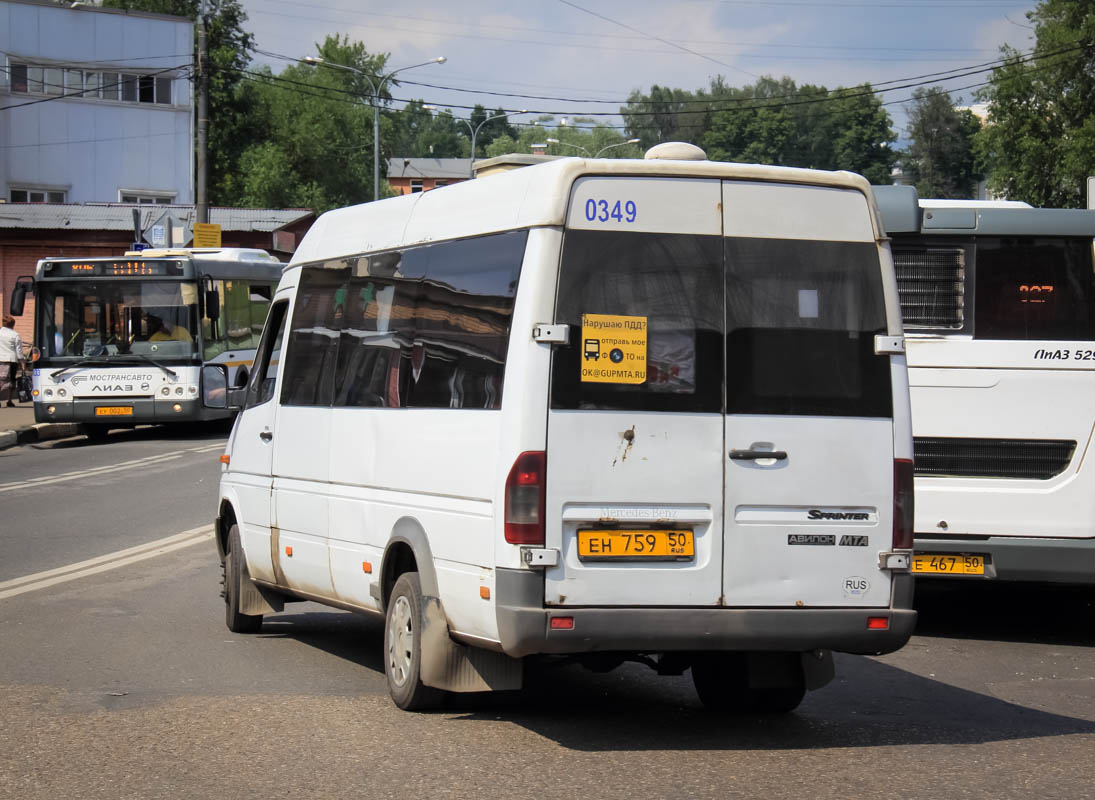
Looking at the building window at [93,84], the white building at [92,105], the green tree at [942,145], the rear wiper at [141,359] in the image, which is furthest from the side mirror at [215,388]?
the green tree at [942,145]

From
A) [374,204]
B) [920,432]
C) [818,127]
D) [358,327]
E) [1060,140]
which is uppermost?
[818,127]

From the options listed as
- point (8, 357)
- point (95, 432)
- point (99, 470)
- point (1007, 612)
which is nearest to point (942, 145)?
point (8, 357)

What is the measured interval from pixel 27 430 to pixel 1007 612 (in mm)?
19843

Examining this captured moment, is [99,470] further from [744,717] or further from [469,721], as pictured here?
[744,717]

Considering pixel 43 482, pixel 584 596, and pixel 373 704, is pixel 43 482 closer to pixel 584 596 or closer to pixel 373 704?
pixel 373 704

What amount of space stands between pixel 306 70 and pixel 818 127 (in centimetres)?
3914

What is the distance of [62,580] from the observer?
39.1ft

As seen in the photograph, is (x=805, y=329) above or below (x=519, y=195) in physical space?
below

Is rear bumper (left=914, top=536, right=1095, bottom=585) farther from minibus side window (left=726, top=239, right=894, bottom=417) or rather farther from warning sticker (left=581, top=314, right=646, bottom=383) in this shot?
warning sticker (left=581, top=314, right=646, bottom=383)

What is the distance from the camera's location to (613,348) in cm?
659

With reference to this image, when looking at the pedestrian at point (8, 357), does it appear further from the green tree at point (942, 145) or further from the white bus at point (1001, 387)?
the green tree at point (942, 145)

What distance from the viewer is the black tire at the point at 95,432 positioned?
90.5 feet

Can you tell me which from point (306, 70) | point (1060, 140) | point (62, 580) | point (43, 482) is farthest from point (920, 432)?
point (306, 70)

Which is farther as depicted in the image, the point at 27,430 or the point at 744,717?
the point at 27,430
